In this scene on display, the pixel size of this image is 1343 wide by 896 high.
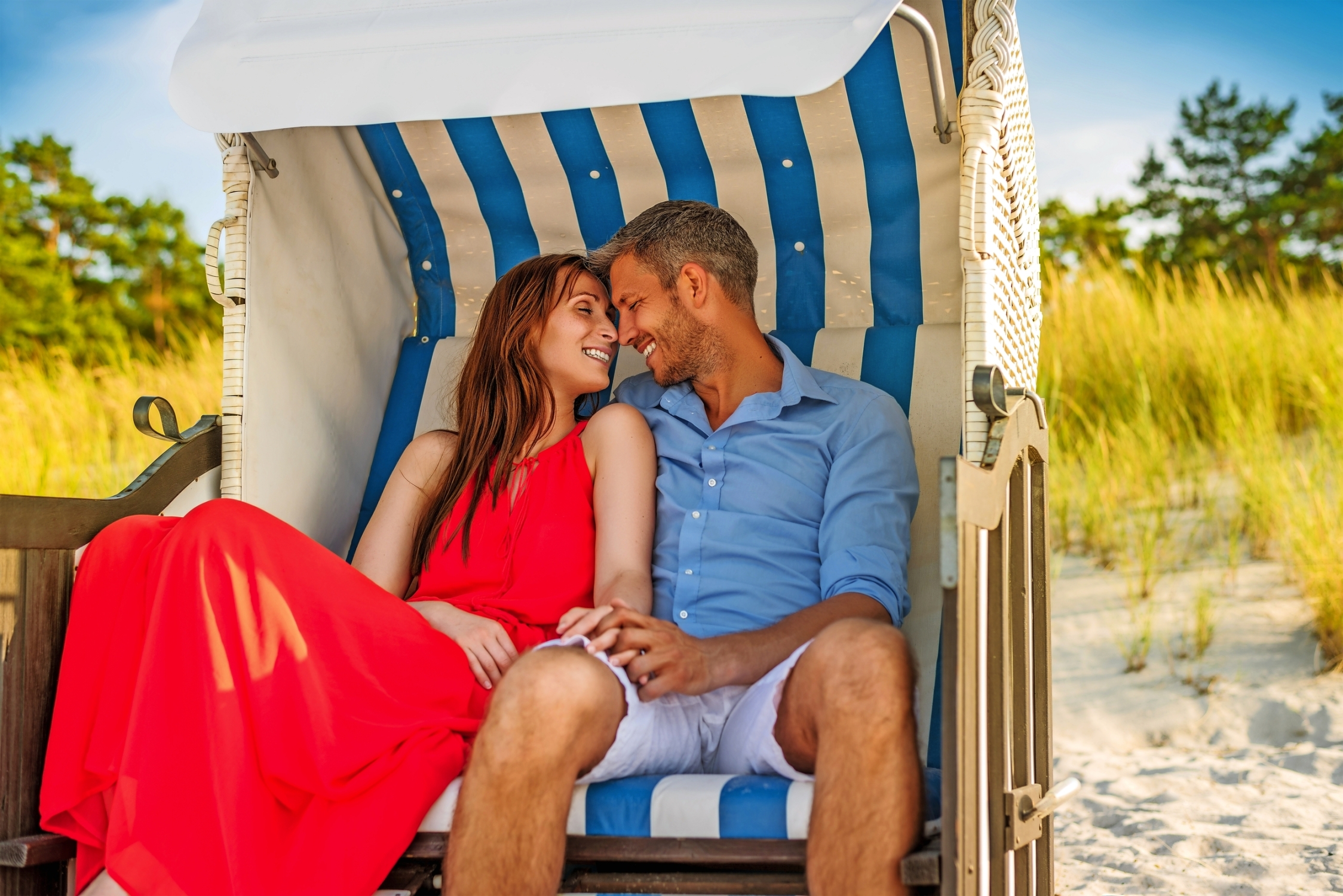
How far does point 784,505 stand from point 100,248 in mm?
15025

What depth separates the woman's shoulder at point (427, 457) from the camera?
289 cm

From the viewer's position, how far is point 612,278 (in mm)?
2963

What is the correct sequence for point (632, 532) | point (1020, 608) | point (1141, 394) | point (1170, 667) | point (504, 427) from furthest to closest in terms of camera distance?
point (1141, 394) < point (1170, 667) < point (504, 427) < point (632, 532) < point (1020, 608)

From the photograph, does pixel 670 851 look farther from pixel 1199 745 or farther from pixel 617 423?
pixel 1199 745

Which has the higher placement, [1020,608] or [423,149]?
[423,149]

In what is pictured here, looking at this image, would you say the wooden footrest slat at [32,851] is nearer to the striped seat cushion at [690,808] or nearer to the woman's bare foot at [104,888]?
the woman's bare foot at [104,888]

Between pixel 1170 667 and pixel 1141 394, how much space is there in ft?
5.99

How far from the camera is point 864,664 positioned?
70.4 inches

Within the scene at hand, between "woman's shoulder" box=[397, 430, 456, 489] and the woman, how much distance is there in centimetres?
24

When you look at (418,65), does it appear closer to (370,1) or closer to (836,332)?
(370,1)

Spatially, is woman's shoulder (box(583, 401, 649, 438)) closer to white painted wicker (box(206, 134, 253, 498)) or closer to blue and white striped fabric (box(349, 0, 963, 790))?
blue and white striped fabric (box(349, 0, 963, 790))

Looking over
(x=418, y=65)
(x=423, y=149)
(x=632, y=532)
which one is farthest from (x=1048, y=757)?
(x=423, y=149)

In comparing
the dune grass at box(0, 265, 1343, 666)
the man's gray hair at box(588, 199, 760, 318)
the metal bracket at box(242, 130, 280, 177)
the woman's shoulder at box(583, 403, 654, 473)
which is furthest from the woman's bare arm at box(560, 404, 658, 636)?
the dune grass at box(0, 265, 1343, 666)

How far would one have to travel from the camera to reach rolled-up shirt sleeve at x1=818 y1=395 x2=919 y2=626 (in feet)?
7.81
